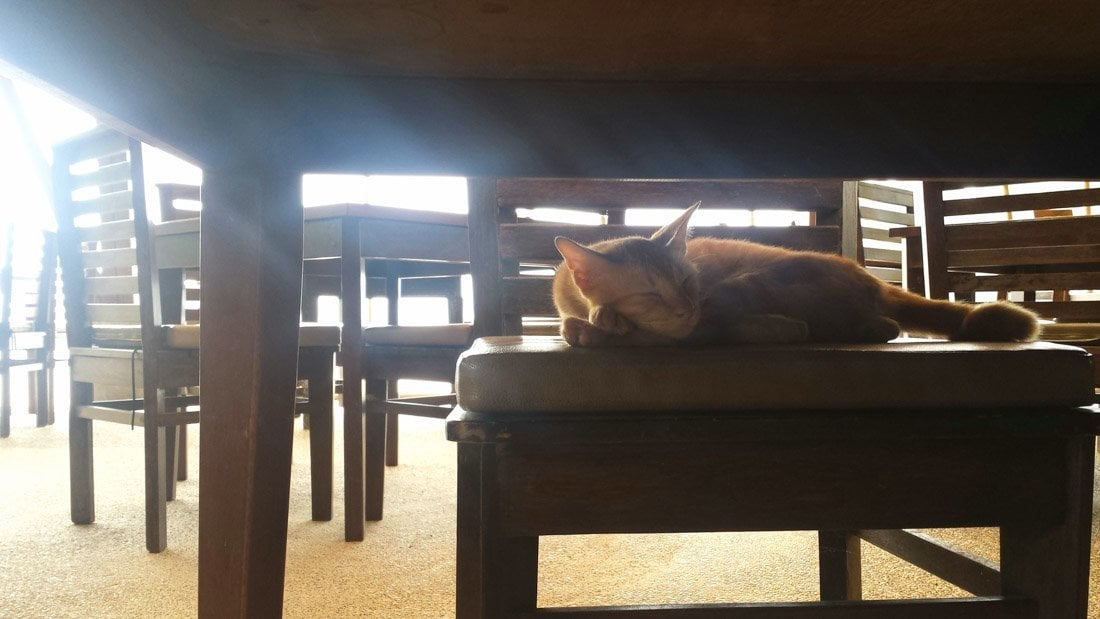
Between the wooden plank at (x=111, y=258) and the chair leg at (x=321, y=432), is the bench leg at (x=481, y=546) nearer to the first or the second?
the chair leg at (x=321, y=432)

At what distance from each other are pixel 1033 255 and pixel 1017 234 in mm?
81

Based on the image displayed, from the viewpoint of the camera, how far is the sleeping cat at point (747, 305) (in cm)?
88

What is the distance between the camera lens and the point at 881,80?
82cm

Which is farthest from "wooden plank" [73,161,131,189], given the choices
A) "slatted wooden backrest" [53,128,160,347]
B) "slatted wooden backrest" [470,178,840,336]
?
"slatted wooden backrest" [470,178,840,336]

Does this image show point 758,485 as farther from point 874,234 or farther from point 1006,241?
point 874,234

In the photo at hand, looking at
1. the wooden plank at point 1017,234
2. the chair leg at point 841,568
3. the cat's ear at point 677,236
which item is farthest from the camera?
the wooden plank at point 1017,234

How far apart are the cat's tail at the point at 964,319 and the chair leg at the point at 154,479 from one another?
1.73 m

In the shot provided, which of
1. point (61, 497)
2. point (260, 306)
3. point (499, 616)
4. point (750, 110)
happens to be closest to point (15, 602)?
point (61, 497)

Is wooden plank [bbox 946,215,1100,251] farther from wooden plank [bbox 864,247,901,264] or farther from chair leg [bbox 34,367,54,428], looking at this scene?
chair leg [bbox 34,367,54,428]

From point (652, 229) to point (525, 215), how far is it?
1287mm

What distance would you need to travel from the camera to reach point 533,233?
1.59m

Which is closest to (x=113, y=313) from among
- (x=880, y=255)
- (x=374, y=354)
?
(x=374, y=354)

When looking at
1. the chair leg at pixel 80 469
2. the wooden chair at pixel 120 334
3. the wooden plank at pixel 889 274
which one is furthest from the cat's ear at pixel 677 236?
the wooden plank at pixel 889 274

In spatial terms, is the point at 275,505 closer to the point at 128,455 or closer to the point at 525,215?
the point at 525,215
